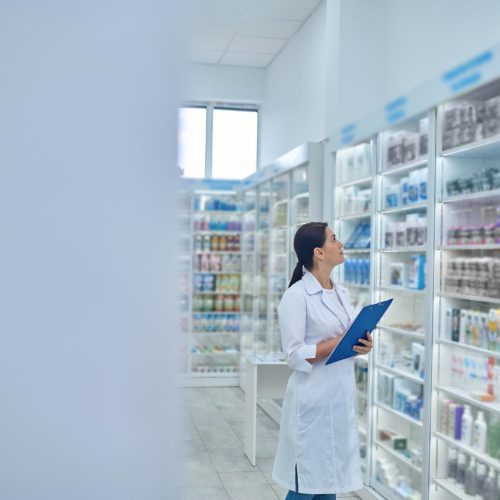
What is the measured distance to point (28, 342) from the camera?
643 mm

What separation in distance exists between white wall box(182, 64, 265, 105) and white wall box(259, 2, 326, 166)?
17 cm

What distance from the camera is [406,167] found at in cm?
462

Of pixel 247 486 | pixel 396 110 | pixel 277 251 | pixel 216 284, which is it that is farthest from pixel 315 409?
pixel 216 284

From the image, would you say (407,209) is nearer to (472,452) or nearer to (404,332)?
(404,332)

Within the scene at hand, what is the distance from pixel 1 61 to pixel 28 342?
0.28 meters

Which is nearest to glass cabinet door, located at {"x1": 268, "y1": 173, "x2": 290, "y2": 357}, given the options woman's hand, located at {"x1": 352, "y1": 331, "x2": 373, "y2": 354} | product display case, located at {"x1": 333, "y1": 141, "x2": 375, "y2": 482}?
product display case, located at {"x1": 333, "y1": 141, "x2": 375, "y2": 482}

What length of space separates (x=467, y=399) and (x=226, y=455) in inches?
116

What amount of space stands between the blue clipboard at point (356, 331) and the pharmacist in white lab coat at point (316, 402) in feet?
0.15

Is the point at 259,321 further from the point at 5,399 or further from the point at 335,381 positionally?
the point at 5,399

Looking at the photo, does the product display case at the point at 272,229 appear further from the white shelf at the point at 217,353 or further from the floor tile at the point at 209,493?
→ the floor tile at the point at 209,493

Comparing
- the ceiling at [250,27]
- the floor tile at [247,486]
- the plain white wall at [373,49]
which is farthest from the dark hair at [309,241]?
the ceiling at [250,27]

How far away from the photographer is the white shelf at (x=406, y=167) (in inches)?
174

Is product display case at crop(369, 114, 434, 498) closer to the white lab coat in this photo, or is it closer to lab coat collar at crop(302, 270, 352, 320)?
lab coat collar at crop(302, 270, 352, 320)

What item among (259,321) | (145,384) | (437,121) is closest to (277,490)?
(437,121)
